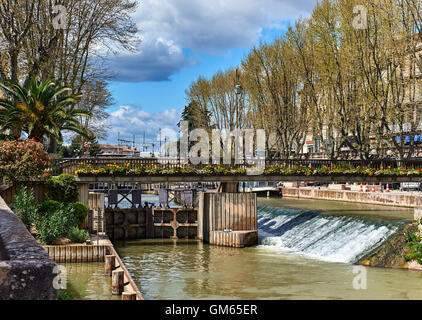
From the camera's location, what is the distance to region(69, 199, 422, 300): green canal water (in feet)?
71.8

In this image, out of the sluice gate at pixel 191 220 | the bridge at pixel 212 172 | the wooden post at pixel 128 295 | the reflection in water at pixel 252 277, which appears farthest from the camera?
the bridge at pixel 212 172

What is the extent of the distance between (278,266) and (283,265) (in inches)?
15.0

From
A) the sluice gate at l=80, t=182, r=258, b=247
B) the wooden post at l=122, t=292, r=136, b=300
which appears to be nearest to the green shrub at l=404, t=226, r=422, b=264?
the sluice gate at l=80, t=182, r=258, b=247

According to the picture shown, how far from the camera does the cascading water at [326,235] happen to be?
1177 inches

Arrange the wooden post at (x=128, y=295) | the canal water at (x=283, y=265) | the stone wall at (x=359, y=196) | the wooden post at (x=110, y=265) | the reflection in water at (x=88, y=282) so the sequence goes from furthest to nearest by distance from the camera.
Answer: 1. the stone wall at (x=359, y=196)
2. the wooden post at (x=110, y=265)
3. the canal water at (x=283, y=265)
4. the reflection in water at (x=88, y=282)
5. the wooden post at (x=128, y=295)

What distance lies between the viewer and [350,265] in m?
27.6

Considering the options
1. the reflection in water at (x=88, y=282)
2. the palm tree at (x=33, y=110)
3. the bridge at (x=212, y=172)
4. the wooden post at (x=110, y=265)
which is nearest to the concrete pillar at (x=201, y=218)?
the bridge at (x=212, y=172)

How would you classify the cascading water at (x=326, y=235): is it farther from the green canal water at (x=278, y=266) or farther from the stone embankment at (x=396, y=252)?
the stone embankment at (x=396, y=252)

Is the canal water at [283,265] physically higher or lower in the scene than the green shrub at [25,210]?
lower

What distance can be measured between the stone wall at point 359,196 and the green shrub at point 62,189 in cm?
2212

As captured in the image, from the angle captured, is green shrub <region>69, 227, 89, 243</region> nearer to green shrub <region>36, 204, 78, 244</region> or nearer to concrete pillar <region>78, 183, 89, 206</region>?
green shrub <region>36, 204, 78, 244</region>
